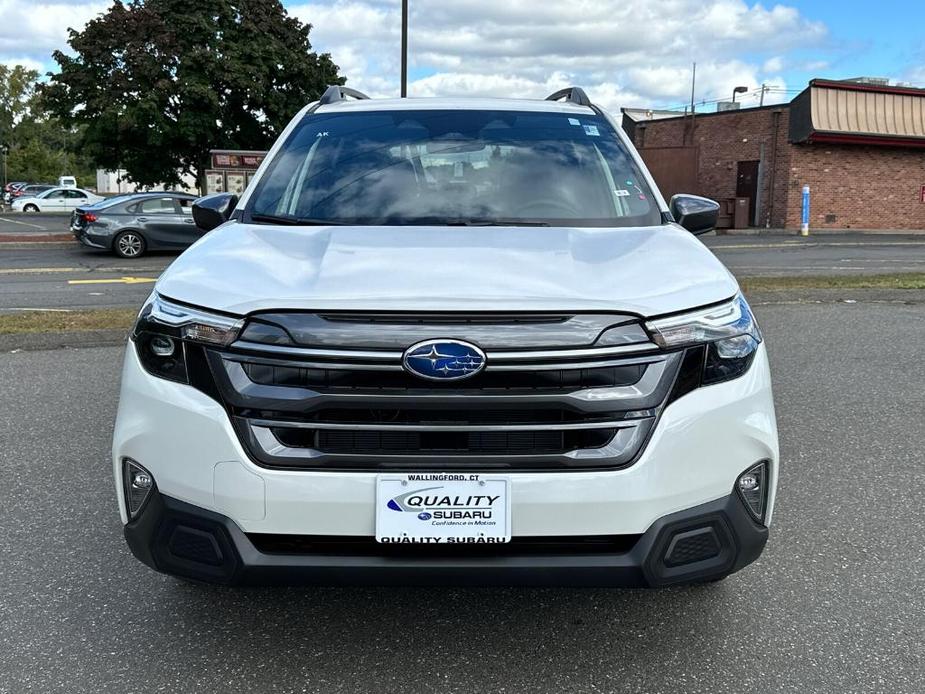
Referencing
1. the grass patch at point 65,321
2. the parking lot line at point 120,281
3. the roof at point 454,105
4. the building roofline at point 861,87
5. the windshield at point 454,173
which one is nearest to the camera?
the windshield at point 454,173

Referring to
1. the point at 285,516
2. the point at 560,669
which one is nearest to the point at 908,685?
the point at 560,669

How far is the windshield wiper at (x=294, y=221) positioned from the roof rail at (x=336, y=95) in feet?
3.61

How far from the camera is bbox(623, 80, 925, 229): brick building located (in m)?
30.7

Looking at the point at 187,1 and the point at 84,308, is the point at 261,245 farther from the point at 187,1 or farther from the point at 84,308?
the point at 187,1

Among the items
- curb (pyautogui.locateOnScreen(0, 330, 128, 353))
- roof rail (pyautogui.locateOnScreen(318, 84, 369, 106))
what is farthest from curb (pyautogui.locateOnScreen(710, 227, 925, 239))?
roof rail (pyautogui.locateOnScreen(318, 84, 369, 106))

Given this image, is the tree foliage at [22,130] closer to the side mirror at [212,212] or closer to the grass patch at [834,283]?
the grass patch at [834,283]

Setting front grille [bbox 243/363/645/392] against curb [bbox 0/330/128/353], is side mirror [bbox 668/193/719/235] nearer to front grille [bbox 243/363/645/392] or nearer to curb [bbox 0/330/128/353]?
front grille [bbox 243/363/645/392]

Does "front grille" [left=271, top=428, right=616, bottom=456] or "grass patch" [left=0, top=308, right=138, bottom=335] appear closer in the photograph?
"front grille" [left=271, top=428, right=616, bottom=456]

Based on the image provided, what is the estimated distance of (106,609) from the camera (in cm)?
297

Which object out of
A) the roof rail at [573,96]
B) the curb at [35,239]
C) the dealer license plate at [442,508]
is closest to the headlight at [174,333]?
the dealer license plate at [442,508]

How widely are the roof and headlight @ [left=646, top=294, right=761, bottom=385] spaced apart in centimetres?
194

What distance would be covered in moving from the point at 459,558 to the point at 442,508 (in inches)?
6.1

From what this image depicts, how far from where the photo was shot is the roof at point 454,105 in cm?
411

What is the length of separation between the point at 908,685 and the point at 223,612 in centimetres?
220
